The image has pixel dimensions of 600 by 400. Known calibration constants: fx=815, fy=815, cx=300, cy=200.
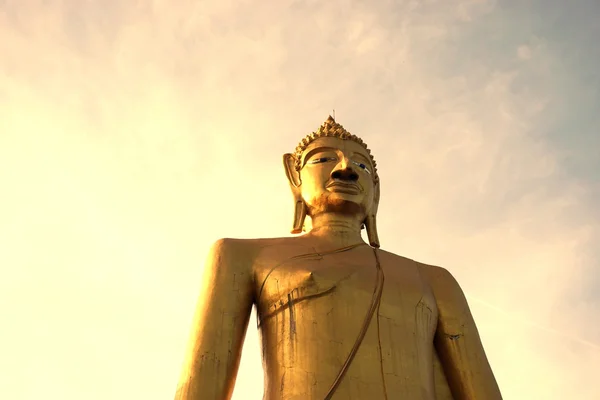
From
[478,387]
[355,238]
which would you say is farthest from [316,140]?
[478,387]

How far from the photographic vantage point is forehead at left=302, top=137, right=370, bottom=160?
7.57m

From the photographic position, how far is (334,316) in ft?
20.2

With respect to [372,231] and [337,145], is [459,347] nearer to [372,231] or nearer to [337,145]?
[372,231]

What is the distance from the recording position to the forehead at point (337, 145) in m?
7.57

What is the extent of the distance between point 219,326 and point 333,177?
6.17 feet

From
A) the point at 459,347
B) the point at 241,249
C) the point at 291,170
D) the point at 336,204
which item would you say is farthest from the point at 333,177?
the point at 459,347

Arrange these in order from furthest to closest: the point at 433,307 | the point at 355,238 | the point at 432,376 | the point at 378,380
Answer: the point at 355,238, the point at 433,307, the point at 432,376, the point at 378,380

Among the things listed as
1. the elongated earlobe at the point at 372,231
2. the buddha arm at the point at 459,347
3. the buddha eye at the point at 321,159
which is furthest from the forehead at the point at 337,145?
the buddha arm at the point at 459,347

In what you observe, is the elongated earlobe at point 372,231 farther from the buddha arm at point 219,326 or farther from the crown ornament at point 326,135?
the buddha arm at point 219,326

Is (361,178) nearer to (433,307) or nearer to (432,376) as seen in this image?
(433,307)

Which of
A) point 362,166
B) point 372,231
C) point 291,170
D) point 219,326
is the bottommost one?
point 219,326

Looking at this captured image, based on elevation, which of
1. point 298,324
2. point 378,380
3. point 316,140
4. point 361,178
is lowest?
point 378,380

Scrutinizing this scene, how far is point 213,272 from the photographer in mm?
6516

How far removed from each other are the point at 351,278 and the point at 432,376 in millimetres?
988
